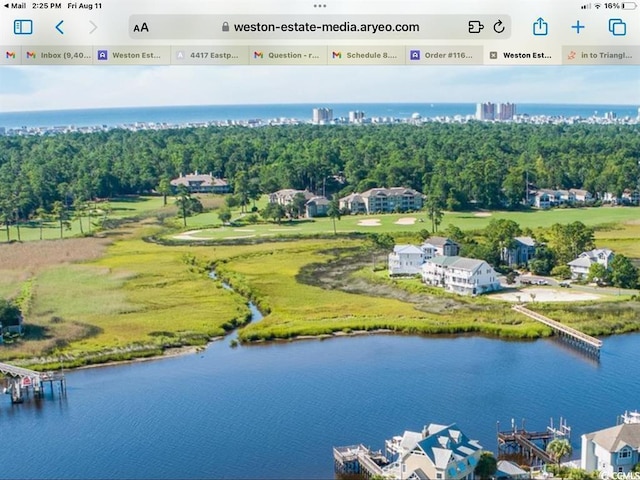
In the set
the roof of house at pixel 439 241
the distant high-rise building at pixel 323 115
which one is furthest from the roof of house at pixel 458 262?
the distant high-rise building at pixel 323 115

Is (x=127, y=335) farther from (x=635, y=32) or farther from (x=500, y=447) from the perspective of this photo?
(x=635, y=32)

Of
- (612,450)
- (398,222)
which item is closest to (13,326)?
(612,450)

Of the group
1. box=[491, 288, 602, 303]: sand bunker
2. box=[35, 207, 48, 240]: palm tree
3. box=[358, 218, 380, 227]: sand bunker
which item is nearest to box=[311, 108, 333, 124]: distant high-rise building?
box=[358, 218, 380, 227]: sand bunker

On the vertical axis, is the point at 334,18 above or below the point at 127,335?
above

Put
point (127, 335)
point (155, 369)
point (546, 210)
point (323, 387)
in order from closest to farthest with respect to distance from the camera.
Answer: point (323, 387), point (155, 369), point (127, 335), point (546, 210)

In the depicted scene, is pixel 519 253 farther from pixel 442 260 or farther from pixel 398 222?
pixel 398 222

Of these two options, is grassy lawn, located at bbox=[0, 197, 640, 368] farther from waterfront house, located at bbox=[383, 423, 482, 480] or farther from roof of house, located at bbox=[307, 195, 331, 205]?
waterfront house, located at bbox=[383, 423, 482, 480]

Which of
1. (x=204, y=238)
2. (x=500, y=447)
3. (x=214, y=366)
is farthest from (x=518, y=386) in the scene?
(x=204, y=238)
